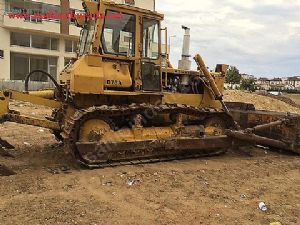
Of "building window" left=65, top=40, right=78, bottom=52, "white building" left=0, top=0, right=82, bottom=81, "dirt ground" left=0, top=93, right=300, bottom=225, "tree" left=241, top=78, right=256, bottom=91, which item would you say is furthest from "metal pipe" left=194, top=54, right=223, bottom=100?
A: "tree" left=241, top=78, right=256, bottom=91

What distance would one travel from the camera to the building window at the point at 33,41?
109ft

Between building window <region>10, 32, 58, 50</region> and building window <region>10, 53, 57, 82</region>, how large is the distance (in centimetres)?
91

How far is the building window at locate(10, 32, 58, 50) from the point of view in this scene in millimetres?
33156

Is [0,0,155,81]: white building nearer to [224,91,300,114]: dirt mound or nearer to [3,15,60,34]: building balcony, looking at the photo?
[3,15,60,34]: building balcony

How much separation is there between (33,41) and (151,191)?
3004 cm

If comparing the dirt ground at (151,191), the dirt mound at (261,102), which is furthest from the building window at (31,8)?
the dirt ground at (151,191)

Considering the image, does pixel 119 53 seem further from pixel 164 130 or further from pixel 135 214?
pixel 135 214

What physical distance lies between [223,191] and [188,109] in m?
2.56

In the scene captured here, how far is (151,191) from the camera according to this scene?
6.59 m

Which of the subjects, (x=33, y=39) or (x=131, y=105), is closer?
(x=131, y=105)

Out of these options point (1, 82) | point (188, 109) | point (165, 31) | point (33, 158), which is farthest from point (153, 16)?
point (1, 82)

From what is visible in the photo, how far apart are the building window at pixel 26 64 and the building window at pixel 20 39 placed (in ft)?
2.96

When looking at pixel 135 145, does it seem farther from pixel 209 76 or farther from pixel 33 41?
pixel 33 41

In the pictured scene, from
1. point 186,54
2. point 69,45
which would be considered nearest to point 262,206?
point 186,54
